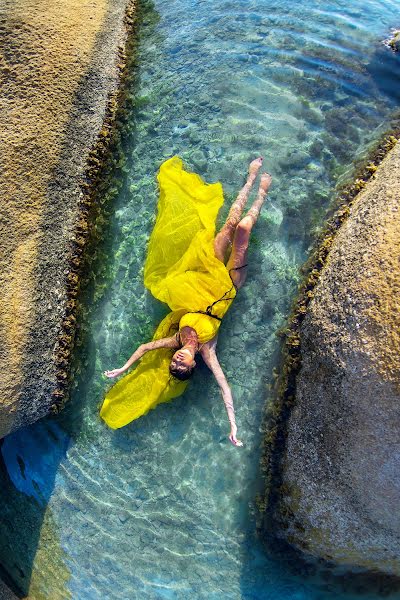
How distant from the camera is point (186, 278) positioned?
5.20 metres

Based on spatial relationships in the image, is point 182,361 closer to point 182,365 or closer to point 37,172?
point 182,365

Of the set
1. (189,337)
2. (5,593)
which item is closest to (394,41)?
(189,337)

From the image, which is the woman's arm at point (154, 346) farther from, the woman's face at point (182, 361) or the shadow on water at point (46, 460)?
the shadow on water at point (46, 460)

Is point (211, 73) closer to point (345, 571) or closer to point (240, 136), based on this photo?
point (240, 136)

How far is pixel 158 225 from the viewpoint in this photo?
18.8ft

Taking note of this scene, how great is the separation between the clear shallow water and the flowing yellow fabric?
31cm

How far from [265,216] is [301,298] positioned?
1.15 m

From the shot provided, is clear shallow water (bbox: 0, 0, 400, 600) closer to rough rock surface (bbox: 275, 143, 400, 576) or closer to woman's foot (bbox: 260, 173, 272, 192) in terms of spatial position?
woman's foot (bbox: 260, 173, 272, 192)

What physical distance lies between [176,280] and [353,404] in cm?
218

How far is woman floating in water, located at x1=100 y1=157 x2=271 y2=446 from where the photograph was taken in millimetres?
5180

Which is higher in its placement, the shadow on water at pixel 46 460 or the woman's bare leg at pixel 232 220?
the woman's bare leg at pixel 232 220

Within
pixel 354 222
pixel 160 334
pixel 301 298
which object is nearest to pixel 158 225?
pixel 160 334

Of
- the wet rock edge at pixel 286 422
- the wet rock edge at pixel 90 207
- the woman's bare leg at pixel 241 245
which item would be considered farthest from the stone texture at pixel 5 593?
the woman's bare leg at pixel 241 245

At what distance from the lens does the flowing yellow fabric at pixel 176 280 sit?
521 cm
